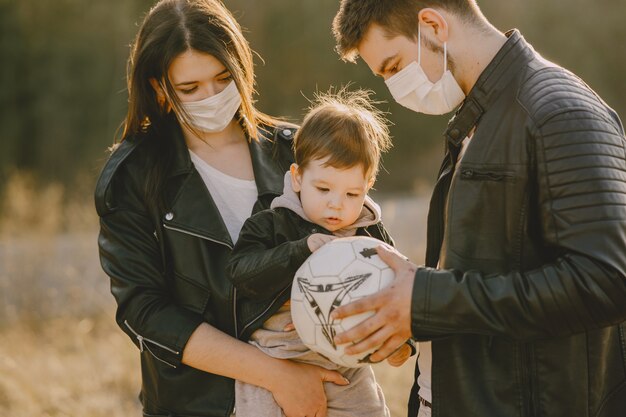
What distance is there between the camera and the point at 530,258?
224cm

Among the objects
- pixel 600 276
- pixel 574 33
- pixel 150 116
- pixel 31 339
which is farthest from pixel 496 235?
Answer: pixel 574 33

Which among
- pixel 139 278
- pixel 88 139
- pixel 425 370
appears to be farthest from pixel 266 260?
pixel 88 139

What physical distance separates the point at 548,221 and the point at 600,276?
0.22 metres

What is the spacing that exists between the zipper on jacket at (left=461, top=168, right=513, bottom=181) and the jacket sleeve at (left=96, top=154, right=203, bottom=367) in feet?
3.91

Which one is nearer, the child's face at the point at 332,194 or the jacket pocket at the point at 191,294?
the child's face at the point at 332,194

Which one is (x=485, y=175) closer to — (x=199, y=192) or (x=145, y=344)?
(x=199, y=192)

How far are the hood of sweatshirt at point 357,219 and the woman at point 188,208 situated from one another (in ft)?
0.54

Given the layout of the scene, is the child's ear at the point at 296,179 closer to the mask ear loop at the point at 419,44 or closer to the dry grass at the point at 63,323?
the mask ear loop at the point at 419,44

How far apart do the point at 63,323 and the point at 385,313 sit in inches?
240

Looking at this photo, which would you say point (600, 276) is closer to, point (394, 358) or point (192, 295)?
point (394, 358)

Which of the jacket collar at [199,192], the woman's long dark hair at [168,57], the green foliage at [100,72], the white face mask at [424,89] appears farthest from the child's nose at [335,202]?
the green foliage at [100,72]

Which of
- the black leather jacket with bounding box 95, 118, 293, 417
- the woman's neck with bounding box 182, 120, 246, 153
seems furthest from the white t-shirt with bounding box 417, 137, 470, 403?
the woman's neck with bounding box 182, 120, 246, 153

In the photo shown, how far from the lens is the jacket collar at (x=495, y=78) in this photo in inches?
93.2

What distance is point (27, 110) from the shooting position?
17156 millimetres
